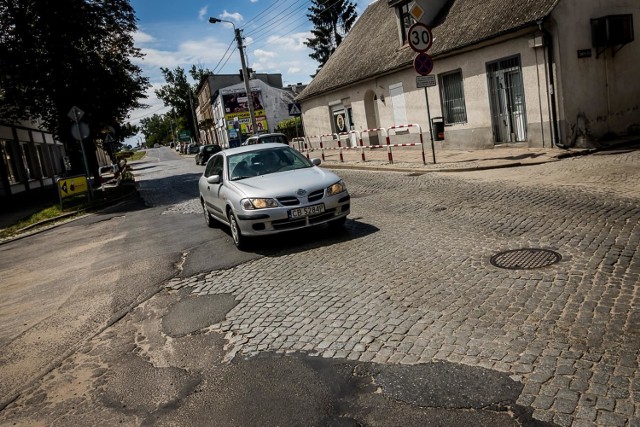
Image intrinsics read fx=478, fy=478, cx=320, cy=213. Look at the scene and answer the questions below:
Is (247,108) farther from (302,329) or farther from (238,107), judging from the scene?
(302,329)

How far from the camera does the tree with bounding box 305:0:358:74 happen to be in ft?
160

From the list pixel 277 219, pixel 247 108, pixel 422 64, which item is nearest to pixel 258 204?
pixel 277 219

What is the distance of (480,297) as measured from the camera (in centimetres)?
438

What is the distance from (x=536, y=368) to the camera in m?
3.12

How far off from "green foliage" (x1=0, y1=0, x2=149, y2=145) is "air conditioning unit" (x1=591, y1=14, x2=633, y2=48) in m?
19.8

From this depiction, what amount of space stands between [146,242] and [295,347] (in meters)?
6.48

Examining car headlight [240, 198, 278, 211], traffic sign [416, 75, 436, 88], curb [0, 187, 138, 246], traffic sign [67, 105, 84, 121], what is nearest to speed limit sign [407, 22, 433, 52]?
traffic sign [416, 75, 436, 88]

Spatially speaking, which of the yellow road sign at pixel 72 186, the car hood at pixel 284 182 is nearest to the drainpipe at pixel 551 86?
the car hood at pixel 284 182

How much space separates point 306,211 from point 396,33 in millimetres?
18116

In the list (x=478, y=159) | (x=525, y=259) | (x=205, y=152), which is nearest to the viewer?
(x=525, y=259)

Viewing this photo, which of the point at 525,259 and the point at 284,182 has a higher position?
the point at 284,182

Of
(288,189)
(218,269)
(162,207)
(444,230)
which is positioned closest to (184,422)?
(218,269)

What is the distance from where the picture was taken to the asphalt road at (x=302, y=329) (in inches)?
121

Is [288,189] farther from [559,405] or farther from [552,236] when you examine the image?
[559,405]
